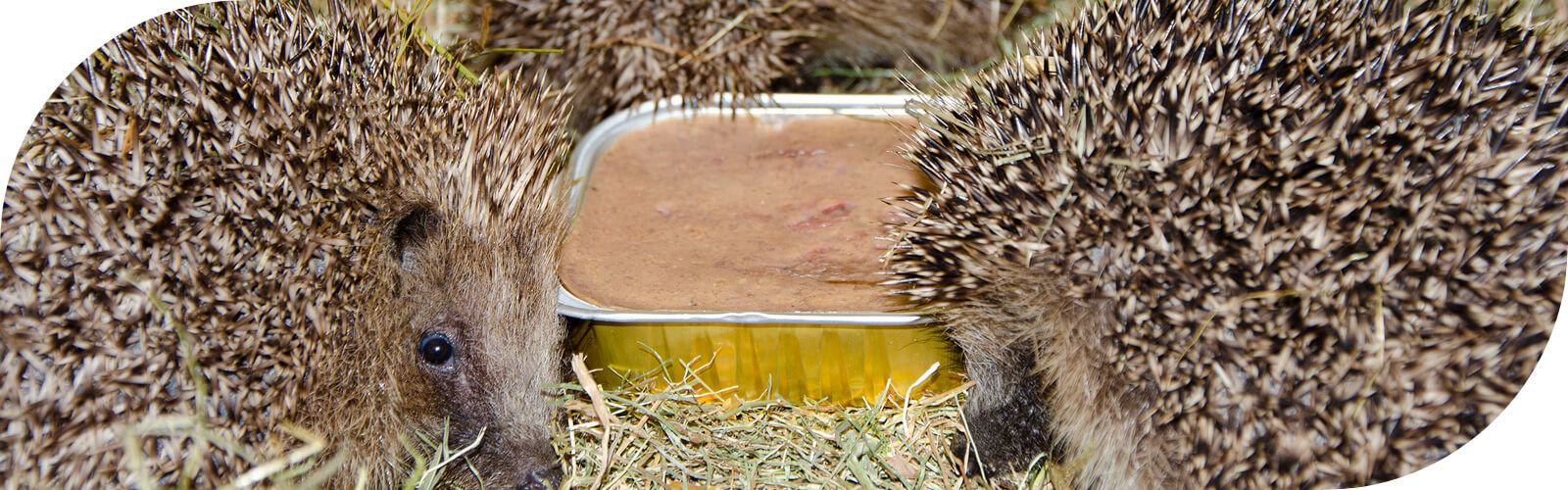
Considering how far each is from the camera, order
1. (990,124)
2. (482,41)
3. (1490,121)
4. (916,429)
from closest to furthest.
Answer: (1490,121)
(990,124)
(916,429)
(482,41)

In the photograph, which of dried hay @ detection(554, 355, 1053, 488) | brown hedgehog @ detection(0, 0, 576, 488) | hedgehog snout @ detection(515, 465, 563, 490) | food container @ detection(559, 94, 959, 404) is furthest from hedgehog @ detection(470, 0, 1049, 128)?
hedgehog snout @ detection(515, 465, 563, 490)

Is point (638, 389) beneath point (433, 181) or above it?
beneath

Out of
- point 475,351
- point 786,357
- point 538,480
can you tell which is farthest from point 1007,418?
point 475,351

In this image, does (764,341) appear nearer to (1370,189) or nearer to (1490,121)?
(1370,189)

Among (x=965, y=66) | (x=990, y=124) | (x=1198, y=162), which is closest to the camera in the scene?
(x=1198, y=162)

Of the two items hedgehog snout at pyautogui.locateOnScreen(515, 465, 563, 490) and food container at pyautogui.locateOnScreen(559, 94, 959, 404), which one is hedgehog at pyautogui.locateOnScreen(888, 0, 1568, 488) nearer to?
food container at pyautogui.locateOnScreen(559, 94, 959, 404)

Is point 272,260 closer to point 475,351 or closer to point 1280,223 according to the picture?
point 475,351

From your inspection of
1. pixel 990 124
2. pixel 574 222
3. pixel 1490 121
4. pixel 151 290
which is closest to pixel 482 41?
pixel 574 222
